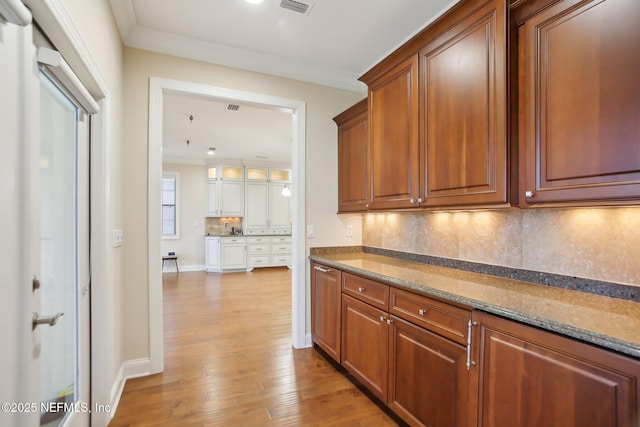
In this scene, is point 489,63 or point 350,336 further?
point 350,336

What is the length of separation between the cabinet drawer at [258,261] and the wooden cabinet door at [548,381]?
Result: 674 centimetres

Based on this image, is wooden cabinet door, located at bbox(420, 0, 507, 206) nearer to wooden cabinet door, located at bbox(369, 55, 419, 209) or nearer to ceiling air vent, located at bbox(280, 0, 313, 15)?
wooden cabinet door, located at bbox(369, 55, 419, 209)

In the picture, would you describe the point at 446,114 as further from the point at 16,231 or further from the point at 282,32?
the point at 16,231

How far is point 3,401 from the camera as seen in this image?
89 cm

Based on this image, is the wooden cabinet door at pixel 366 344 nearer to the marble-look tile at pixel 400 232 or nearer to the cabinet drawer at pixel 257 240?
the marble-look tile at pixel 400 232

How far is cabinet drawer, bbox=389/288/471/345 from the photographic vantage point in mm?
1447

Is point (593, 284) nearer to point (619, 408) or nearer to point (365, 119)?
point (619, 408)

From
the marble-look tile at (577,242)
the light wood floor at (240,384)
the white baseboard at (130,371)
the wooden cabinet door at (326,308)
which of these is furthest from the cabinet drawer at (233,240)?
the marble-look tile at (577,242)

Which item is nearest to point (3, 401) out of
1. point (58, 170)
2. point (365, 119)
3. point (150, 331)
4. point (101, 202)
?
point (58, 170)

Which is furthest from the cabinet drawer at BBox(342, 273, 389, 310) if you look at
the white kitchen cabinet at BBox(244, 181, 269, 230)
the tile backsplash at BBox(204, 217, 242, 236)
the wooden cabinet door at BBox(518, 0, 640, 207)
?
the tile backsplash at BBox(204, 217, 242, 236)

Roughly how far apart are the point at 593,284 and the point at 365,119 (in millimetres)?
2022

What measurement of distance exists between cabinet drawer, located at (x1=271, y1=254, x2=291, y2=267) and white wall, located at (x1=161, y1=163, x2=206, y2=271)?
1821mm

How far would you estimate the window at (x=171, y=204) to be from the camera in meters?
7.53

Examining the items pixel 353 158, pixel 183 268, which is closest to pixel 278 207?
pixel 183 268
